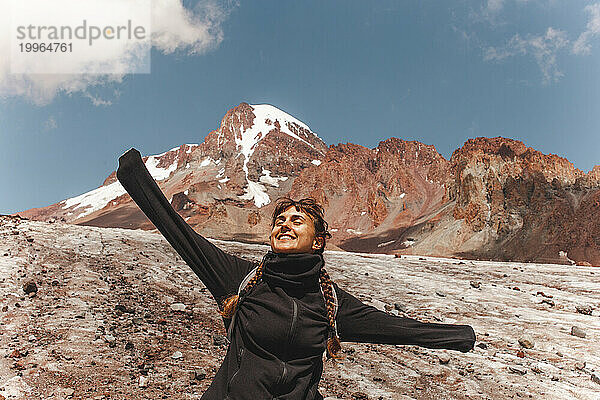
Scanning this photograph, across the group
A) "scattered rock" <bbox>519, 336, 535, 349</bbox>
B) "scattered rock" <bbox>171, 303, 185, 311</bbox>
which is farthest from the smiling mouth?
"scattered rock" <bbox>519, 336, 535, 349</bbox>

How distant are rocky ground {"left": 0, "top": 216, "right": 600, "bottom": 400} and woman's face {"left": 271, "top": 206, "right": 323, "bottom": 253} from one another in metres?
3.67

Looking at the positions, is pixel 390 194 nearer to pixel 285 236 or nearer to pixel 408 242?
pixel 408 242

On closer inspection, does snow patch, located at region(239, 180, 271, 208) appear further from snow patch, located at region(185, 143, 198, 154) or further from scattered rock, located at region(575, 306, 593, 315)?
scattered rock, located at region(575, 306, 593, 315)

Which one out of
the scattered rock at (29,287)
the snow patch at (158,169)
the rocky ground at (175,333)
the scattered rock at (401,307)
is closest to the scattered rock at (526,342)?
the rocky ground at (175,333)

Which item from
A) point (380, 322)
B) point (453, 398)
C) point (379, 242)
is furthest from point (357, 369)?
point (379, 242)

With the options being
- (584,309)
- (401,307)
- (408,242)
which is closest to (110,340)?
(401,307)

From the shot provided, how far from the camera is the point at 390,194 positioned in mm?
97438

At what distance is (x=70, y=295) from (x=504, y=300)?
37.0 ft

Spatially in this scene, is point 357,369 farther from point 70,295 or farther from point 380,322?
point 70,295

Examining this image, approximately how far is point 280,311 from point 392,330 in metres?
0.74

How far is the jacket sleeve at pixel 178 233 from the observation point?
2203 millimetres

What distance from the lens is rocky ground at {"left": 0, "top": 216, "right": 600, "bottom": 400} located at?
17.7 feet

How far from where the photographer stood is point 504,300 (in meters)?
11.5

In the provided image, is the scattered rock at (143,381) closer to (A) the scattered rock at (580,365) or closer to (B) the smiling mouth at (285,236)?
(B) the smiling mouth at (285,236)
